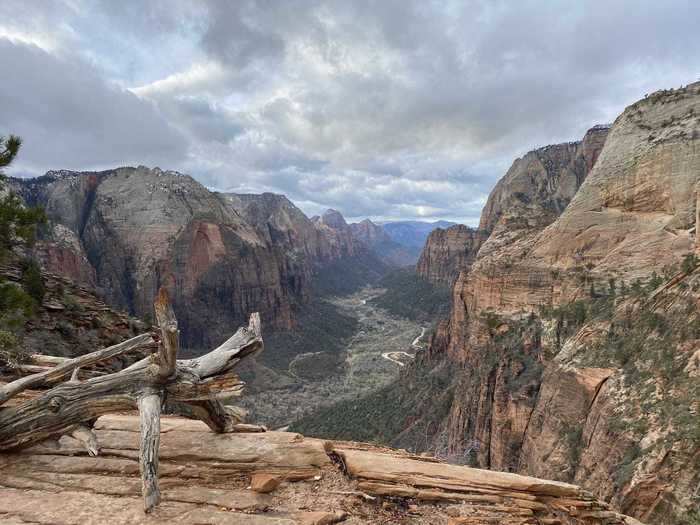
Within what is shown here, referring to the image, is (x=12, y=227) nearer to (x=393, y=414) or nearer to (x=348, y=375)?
(x=393, y=414)

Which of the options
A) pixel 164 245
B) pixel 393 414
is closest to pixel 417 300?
pixel 164 245

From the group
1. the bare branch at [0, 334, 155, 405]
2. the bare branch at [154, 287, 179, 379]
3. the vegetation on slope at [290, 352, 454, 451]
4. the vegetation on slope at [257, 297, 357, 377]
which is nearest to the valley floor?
the vegetation on slope at [257, 297, 357, 377]

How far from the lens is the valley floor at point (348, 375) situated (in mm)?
55062

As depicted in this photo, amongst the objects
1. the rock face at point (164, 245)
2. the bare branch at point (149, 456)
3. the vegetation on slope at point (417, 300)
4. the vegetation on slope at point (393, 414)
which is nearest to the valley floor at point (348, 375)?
the vegetation on slope at point (393, 414)

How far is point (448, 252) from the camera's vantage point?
139250 mm

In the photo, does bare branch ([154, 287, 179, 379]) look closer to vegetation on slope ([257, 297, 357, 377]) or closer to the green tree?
the green tree

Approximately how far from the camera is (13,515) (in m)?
4.95

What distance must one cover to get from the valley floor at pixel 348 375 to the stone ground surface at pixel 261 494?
4538 cm

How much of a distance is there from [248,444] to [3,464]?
3.81m

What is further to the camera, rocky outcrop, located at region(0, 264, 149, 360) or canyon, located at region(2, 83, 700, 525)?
rocky outcrop, located at region(0, 264, 149, 360)

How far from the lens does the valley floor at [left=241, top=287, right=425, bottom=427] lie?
55.1 metres

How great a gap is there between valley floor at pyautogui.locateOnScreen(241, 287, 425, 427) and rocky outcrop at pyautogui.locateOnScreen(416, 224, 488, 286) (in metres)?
27.5

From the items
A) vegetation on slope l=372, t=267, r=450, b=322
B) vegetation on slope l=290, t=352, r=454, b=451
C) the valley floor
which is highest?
vegetation on slope l=372, t=267, r=450, b=322

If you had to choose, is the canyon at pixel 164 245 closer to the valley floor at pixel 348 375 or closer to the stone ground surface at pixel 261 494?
the valley floor at pixel 348 375
